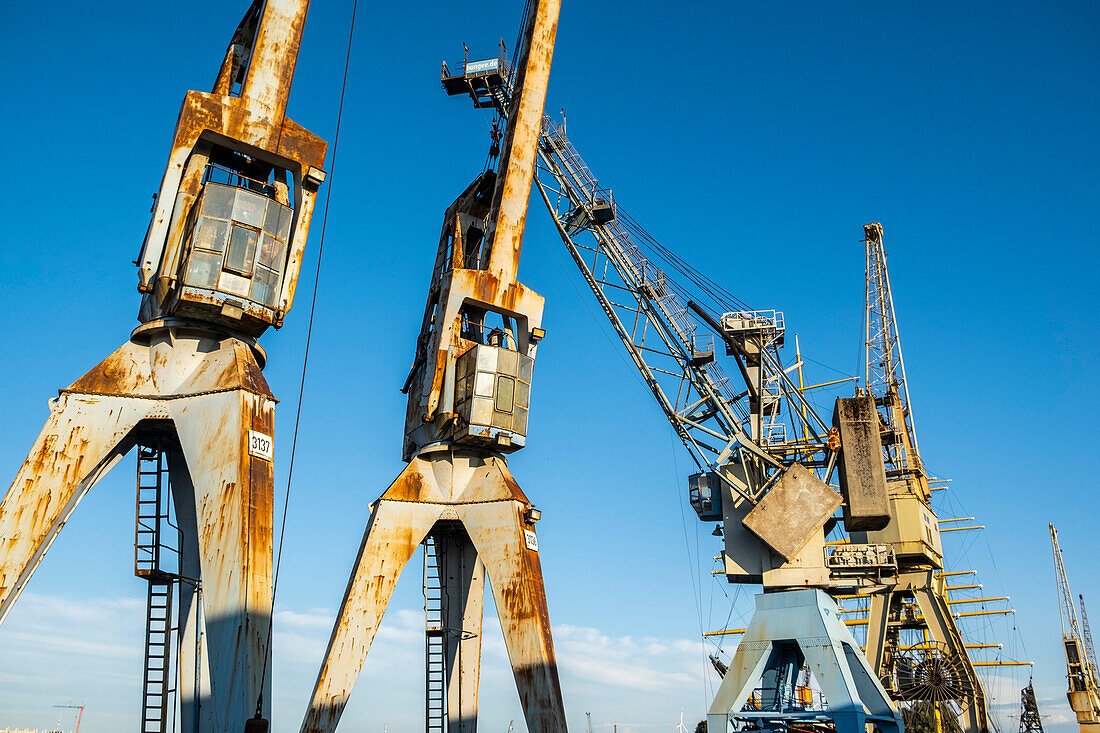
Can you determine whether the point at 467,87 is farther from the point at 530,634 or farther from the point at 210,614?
the point at 210,614

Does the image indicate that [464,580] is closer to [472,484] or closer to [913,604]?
[472,484]

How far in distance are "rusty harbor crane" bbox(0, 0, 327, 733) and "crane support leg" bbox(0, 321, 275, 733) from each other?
0.10 ft

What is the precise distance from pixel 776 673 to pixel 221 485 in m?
21.8

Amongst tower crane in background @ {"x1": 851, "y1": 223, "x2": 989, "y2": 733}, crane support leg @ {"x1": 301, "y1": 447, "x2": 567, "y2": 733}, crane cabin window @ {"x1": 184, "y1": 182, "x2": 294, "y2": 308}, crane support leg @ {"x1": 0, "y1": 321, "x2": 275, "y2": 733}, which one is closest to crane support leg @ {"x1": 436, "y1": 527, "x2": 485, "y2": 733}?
crane support leg @ {"x1": 301, "y1": 447, "x2": 567, "y2": 733}

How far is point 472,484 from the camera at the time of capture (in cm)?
2572

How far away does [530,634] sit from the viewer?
2327 centimetres

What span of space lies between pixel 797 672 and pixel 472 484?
16124mm

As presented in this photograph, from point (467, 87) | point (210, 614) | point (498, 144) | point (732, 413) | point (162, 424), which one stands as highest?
point (467, 87)

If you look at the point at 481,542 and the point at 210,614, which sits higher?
the point at 481,542

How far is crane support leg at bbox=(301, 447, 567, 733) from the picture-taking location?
22.6 meters

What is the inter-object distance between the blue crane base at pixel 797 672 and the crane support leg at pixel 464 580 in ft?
33.2

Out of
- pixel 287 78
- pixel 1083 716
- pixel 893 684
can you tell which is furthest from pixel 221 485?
pixel 1083 716

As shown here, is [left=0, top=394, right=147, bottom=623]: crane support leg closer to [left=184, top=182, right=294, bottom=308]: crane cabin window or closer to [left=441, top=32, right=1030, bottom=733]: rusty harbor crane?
[left=184, top=182, right=294, bottom=308]: crane cabin window

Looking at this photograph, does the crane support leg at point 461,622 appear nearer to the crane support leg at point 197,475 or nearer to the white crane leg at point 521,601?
the white crane leg at point 521,601
